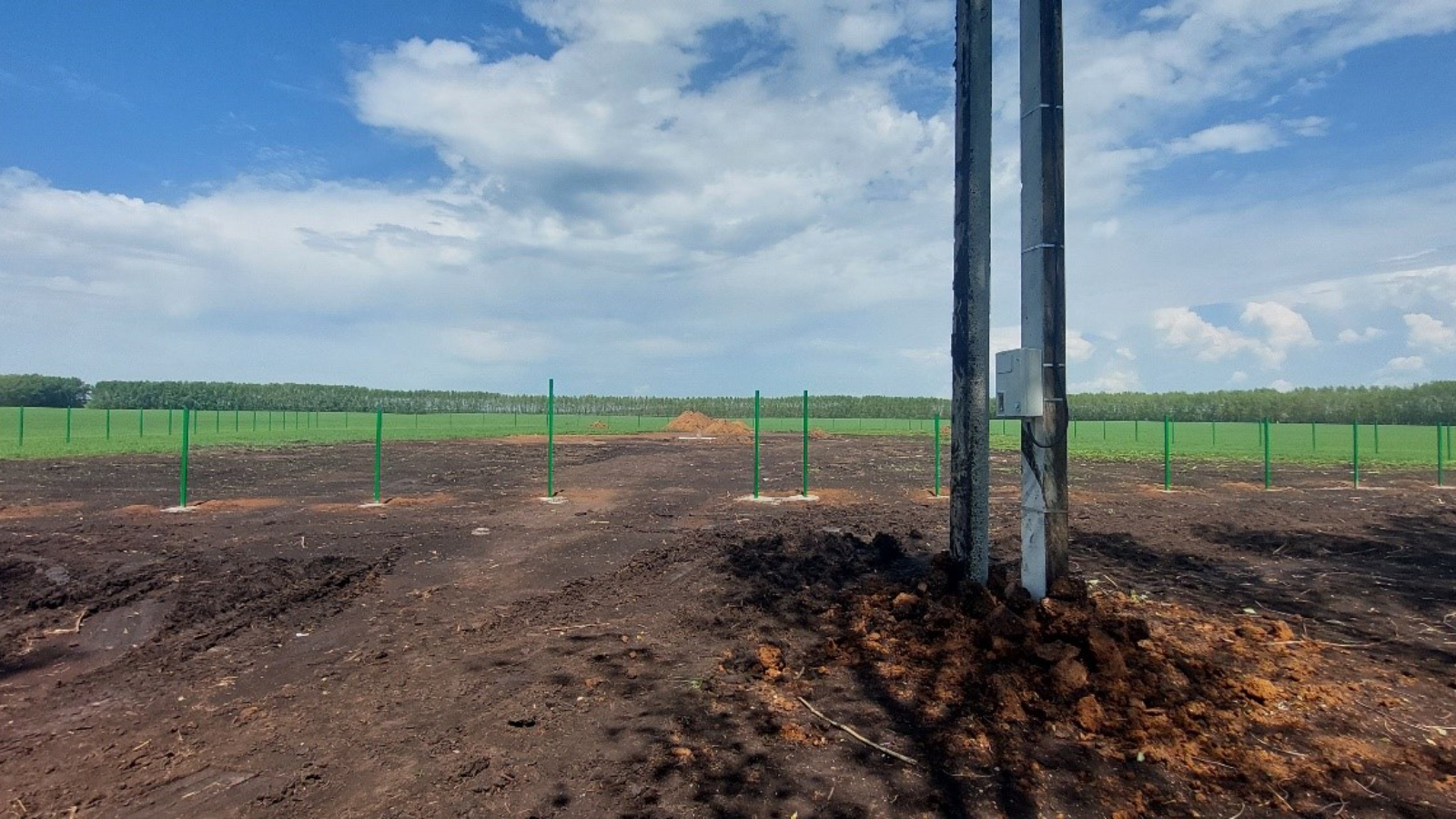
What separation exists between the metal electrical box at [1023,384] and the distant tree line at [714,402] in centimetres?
4537

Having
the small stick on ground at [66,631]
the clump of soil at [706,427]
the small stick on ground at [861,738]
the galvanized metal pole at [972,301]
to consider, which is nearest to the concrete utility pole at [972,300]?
the galvanized metal pole at [972,301]

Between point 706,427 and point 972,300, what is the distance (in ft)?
158

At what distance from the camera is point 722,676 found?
15.0 ft

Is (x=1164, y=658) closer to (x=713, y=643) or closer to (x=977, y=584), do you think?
(x=977, y=584)

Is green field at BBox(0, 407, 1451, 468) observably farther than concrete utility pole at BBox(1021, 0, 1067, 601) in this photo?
Yes

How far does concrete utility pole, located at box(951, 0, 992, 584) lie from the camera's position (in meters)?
5.27

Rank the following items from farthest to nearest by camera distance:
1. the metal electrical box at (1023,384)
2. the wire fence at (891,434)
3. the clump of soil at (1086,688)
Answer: the wire fence at (891,434), the metal electrical box at (1023,384), the clump of soil at (1086,688)

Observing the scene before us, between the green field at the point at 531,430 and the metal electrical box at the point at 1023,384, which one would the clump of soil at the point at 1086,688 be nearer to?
the metal electrical box at the point at 1023,384

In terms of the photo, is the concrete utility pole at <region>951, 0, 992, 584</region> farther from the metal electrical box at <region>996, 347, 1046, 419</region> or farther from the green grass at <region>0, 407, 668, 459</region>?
the green grass at <region>0, 407, 668, 459</region>

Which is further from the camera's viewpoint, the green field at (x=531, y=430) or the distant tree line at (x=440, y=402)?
the distant tree line at (x=440, y=402)

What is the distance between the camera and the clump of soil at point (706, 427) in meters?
48.6

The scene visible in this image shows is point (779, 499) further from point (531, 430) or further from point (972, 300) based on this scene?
point (531, 430)

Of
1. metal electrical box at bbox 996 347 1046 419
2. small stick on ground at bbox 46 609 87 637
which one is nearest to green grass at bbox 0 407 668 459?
small stick on ground at bbox 46 609 87 637

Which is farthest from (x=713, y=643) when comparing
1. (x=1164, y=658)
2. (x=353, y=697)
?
(x=1164, y=658)
